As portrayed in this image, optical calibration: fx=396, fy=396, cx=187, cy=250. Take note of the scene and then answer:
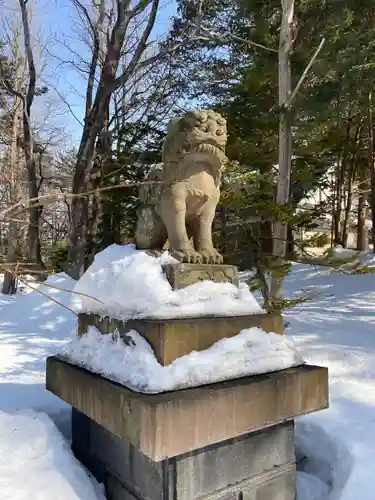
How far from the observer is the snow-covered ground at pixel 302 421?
2389 millimetres

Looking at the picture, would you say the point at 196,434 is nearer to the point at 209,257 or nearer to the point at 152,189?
the point at 209,257

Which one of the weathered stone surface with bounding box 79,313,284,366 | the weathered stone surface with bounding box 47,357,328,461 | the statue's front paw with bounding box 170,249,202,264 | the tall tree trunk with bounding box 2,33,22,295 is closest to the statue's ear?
the statue's front paw with bounding box 170,249,202,264

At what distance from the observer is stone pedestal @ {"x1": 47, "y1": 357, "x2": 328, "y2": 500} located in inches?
81.4

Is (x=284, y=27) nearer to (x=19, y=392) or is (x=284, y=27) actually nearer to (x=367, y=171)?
(x=19, y=392)

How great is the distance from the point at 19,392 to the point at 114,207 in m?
6.86

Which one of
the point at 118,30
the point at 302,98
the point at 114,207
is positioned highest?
the point at 118,30

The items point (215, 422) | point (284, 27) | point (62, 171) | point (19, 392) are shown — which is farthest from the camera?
point (62, 171)

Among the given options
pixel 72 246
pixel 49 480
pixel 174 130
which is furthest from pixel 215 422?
pixel 72 246

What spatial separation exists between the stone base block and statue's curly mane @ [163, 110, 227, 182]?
1.81 metres

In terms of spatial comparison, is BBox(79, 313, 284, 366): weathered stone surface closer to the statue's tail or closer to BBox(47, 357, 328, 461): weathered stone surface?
BBox(47, 357, 328, 461): weathered stone surface

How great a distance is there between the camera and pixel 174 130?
9.28 ft

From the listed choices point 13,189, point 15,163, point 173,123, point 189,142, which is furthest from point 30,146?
point 189,142

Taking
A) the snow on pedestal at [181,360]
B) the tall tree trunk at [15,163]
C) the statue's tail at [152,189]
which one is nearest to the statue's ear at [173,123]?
the statue's tail at [152,189]

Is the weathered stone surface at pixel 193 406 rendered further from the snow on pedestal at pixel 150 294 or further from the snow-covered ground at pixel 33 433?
the snow on pedestal at pixel 150 294
